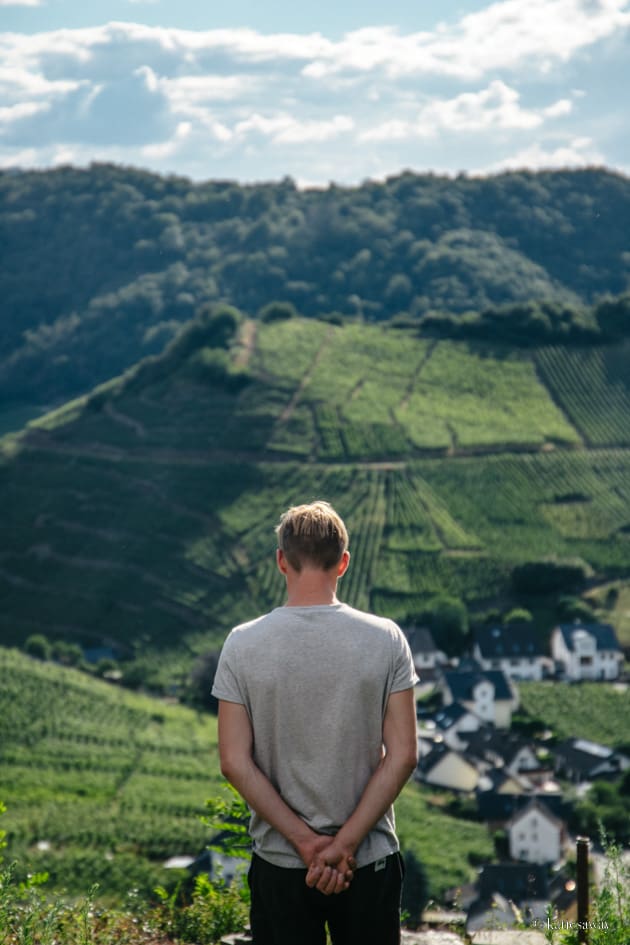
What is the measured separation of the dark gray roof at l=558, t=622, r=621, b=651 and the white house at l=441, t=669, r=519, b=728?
4030mm

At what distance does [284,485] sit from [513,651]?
1571 cm

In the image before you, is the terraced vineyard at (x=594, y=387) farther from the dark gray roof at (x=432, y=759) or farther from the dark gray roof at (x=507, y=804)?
the dark gray roof at (x=507, y=804)

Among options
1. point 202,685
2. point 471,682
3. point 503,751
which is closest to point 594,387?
point 471,682

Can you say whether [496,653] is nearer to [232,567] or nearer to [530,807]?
[232,567]

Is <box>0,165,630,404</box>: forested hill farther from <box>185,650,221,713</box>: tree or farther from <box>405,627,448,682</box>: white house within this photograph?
<box>185,650,221,713</box>: tree

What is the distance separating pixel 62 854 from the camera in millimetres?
27016

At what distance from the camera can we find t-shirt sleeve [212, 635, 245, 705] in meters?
4.71

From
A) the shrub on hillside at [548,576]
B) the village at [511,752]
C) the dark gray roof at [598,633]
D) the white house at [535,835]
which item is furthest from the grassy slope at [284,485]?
the white house at [535,835]

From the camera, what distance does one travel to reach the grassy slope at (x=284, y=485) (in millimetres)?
52844

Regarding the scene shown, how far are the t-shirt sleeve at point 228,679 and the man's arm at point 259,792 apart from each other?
0.04 meters

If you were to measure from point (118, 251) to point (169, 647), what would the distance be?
110m

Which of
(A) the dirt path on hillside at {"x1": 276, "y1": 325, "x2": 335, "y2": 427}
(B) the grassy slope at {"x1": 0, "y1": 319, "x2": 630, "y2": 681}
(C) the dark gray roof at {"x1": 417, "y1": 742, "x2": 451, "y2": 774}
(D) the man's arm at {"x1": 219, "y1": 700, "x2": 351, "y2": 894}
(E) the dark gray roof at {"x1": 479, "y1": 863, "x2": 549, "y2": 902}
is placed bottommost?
(C) the dark gray roof at {"x1": 417, "y1": 742, "x2": 451, "y2": 774}

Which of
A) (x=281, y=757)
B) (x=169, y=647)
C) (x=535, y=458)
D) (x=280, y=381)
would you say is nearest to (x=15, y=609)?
(x=169, y=647)

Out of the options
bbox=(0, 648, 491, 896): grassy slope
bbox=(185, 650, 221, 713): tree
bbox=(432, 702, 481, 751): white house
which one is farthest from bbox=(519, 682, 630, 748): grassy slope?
bbox=(185, 650, 221, 713): tree
